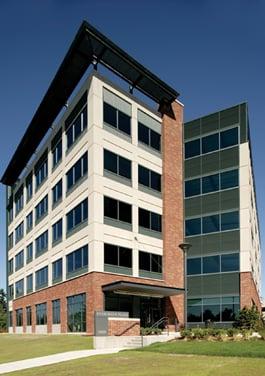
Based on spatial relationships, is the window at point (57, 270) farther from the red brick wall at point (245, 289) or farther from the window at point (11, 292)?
the window at point (11, 292)

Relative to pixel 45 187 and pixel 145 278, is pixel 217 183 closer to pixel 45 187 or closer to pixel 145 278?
pixel 145 278

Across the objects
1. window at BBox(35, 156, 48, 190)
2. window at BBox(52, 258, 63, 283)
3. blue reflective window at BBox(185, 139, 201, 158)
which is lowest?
window at BBox(52, 258, 63, 283)

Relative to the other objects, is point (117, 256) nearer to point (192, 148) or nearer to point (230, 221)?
point (230, 221)

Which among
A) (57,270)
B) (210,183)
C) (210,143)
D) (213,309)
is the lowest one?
(213,309)


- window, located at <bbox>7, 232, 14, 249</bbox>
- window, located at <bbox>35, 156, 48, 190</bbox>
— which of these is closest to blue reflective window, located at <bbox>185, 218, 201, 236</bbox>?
window, located at <bbox>35, 156, 48, 190</bbox>

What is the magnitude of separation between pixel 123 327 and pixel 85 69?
22575 mm

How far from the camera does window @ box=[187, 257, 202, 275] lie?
156 ft

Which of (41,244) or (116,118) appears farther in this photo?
(41,244)

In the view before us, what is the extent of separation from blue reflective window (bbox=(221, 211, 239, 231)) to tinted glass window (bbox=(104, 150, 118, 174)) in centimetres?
1236

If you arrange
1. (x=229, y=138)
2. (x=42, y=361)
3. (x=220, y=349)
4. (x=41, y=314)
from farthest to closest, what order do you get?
(x=41, y=314) → (x=229, y=138) → (x=42, y=361) → (x=220, y=349)

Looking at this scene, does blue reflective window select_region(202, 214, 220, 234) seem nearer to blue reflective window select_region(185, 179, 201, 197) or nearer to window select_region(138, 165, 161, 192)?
blue reflective window select_region(185, 179, 201, 197)

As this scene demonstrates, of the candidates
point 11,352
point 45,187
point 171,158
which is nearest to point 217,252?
point 171,158

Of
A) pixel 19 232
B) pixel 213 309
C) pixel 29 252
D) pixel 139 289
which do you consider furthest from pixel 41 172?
pixel 213 309

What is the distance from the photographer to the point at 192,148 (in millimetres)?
50375
